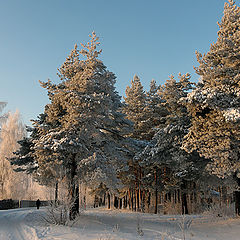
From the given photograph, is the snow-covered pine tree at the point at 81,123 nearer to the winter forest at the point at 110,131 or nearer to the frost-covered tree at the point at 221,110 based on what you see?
the winter forest at the point at 110,131

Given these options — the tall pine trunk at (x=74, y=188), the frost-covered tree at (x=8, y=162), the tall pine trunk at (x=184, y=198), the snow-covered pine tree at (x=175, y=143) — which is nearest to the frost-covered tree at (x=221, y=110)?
the snow-covered pine tree at (x=175, y=143)

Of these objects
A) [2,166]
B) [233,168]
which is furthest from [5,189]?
[233,168]

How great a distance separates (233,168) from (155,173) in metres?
13.9

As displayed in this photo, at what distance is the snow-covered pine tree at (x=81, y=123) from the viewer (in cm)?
1442

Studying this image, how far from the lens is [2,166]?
34281 millimetres

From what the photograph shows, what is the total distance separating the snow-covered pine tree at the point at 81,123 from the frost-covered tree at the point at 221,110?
16.5 feet

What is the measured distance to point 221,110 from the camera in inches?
495

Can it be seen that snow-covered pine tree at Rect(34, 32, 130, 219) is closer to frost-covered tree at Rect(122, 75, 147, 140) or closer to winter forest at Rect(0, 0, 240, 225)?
winter forest at Rect(0, 0, 240, 225)

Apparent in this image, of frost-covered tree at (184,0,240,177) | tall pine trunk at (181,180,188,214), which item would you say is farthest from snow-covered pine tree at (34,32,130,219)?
tall pine trunk at (181,180,188,214)

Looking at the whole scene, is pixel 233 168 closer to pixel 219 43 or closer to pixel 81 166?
pixel 219 43

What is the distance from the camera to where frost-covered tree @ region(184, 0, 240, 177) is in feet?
40.9

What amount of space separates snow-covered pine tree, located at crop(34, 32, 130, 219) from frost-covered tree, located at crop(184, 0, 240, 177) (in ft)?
16.5

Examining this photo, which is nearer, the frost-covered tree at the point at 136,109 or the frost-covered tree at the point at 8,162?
the frost-covered tree at the point at 136,109

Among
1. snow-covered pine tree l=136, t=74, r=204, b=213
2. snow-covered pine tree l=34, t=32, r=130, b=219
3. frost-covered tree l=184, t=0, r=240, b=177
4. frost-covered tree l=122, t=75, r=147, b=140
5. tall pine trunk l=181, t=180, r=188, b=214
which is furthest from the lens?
frost-covered tree l=122, t=75, r=147, b=140
